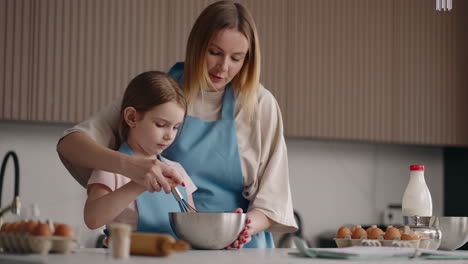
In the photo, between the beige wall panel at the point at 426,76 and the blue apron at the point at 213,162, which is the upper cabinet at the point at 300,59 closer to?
the beige wall panel at the point at 426,76

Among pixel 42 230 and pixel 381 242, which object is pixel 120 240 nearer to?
pixel 42 230

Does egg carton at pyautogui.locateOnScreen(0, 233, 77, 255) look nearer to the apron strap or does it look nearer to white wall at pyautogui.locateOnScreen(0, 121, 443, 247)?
the apron strap

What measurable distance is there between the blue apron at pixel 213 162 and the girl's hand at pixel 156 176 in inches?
15.4

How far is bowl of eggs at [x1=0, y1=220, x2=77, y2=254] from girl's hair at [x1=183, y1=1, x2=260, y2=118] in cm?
77

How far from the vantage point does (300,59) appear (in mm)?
3457

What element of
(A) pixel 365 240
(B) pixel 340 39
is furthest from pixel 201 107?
(B) pixel 340 39

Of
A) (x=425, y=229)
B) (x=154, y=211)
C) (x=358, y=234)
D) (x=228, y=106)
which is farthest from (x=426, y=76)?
(x=154, y=211)

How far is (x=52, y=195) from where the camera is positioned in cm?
312

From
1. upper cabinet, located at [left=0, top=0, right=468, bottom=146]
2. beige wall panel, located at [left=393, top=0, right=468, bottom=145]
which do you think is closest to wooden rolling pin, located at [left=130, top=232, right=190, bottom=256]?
upper cabinet, located at [left=0, top=0, right=468, bottom=146]

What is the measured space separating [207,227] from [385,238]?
401 mm

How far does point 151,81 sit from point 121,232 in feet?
2.36

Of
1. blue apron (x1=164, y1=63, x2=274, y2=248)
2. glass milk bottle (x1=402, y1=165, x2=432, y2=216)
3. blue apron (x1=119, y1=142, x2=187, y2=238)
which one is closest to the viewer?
blue apron (x1=119, y1=142, x2=187, y2=238)

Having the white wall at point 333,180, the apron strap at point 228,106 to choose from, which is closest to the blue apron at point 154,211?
the apron strap at point 228,106

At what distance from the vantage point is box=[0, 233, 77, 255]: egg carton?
3.84 feet
